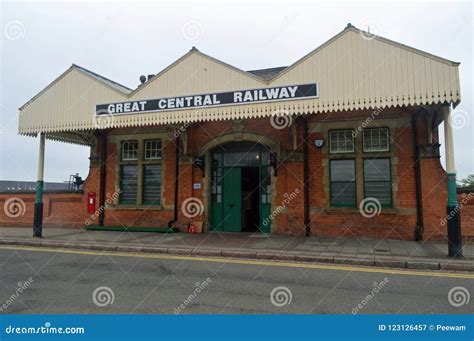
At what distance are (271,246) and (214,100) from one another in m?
4.83

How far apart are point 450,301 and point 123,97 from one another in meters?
11.0

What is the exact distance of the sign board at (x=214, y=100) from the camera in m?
10.2

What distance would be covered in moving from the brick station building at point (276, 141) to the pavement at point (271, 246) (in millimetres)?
1030

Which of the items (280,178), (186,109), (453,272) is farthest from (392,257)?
(186,109)

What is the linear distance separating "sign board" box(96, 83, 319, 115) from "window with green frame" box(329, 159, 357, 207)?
10.5 ft

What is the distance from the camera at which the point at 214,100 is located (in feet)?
36.4

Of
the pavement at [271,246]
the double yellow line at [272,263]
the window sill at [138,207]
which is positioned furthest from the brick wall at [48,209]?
the double yellow line at [272,263]

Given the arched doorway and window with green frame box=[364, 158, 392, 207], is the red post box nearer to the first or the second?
the arched doorway

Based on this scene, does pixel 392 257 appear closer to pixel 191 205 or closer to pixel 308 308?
pixel 308 308

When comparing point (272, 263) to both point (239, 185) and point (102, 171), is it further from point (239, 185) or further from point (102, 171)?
point (102, 171)

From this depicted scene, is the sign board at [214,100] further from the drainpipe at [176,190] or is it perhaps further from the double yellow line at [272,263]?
the double yellow line at [272,263]

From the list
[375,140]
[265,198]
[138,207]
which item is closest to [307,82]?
[375,140]

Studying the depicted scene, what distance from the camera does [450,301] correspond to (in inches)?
213

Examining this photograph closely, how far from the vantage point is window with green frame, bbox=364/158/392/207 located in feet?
38.3
